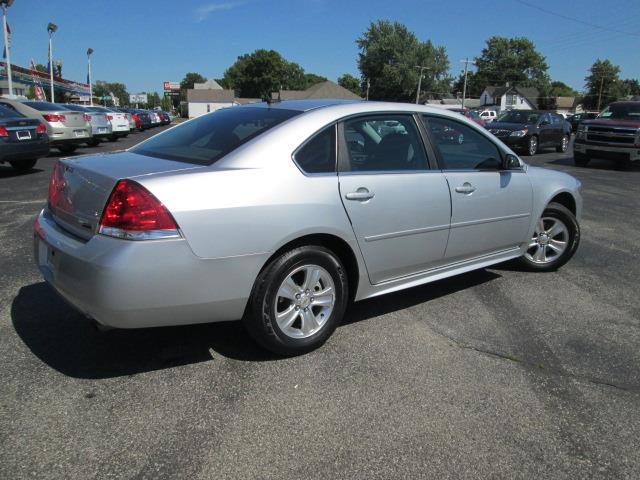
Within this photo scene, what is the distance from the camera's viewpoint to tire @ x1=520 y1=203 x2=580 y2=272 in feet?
16.5

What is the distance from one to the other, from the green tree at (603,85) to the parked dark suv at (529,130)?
3837 inches

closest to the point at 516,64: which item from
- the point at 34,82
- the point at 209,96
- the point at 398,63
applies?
the point at 398,63

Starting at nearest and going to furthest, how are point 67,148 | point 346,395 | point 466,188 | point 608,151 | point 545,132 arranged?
point 346,395 < point 466,188 < point 608,151 < point 67,148 < point 545,132

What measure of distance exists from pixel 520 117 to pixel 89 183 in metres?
18.1

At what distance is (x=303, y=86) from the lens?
13875 centimetres

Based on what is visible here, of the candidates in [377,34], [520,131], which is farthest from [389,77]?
[520,131]

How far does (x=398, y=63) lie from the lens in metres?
87.8

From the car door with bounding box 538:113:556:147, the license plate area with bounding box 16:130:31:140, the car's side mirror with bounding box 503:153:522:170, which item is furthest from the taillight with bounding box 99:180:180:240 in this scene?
the car door with bounding box 538:113:556:147

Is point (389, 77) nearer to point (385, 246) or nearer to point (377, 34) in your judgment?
point (377, 34)

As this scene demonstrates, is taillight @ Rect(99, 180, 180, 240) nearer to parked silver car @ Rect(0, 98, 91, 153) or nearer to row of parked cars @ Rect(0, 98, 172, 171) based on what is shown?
row of parked cars @ Rect(0, 98, 172, 171)

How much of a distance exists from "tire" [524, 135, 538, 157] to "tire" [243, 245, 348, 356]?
16379 mm

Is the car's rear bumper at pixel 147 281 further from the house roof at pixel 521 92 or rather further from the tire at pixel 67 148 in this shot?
the house roof at pixel 521 92

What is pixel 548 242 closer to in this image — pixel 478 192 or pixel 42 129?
pixel 478 192

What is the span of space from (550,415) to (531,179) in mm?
2478
